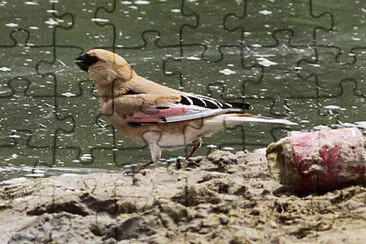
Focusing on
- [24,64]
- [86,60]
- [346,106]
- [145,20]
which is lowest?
[24,64]

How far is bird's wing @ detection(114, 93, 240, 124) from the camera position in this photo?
24.7ft

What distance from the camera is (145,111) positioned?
25.0 feet

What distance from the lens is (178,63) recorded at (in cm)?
1135

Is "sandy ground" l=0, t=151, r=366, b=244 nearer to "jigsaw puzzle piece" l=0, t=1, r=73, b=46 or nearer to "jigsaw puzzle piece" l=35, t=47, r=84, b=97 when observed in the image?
"jigsaw puzzle piece" l=35, t=47, r=84, b=97

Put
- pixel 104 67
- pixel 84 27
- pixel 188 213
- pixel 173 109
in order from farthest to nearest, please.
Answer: pixel 84 27 → pixel 104 67 → pixel 173 109 → pixel 188 213

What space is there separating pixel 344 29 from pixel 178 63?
240 cm

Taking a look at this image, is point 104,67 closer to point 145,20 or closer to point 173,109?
point 173,109

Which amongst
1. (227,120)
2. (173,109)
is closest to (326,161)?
(227,120)

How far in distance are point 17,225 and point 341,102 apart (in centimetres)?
461

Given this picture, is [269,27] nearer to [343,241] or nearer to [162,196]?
[162,196]

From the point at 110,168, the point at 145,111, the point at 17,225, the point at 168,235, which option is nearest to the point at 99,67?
the point at 145,111

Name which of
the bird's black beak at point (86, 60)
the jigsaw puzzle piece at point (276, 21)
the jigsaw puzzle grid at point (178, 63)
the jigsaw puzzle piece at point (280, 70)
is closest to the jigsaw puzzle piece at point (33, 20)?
the jigsaw puzzle grid at point (178, 63)

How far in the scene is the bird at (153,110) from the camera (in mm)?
7543

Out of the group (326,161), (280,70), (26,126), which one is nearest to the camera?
(326,161)
